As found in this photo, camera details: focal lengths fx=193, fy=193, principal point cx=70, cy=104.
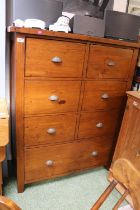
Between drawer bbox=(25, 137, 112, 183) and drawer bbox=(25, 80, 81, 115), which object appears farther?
drawer bbox=(25, 137, 112, 183)

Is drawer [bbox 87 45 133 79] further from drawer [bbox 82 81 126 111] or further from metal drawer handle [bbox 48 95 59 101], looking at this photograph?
metal drawer handle [bbox 48 95 59 101]

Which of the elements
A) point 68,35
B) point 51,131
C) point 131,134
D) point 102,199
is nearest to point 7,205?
point 102,199

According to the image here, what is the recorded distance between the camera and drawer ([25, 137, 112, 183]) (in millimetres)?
1554

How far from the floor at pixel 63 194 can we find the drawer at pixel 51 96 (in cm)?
72

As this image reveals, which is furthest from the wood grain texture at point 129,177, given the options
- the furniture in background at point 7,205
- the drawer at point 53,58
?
the drawer at point 53,58

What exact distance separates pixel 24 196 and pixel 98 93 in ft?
3.41

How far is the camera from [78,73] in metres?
1.44

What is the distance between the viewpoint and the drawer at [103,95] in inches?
60.9

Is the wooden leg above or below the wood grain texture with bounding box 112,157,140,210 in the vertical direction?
below

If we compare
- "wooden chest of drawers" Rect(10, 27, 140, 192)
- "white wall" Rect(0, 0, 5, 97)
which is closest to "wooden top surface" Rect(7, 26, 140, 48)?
"wooden chest of drawers" Rect(10, 27, 140, 192)

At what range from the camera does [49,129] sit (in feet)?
4.91

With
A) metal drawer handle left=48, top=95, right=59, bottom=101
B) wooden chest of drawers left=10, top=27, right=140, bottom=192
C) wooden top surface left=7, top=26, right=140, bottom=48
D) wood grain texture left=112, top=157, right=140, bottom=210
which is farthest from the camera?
metal drawer handle left=48, top=95, right=59, bottom=101

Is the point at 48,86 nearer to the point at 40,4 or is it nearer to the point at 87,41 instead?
the point at 87,41

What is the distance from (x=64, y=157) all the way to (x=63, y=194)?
1.02 ft
